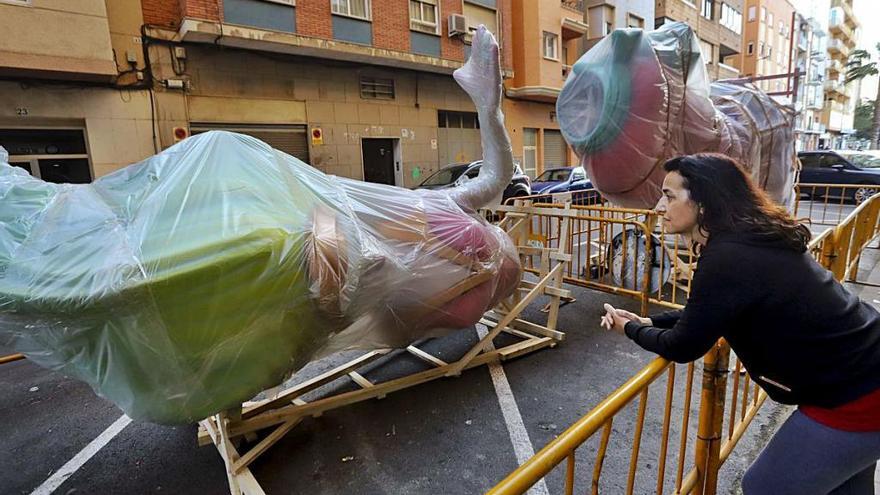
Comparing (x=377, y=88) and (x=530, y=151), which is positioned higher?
(x=377, y=88)

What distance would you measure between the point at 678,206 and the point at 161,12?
12274mm

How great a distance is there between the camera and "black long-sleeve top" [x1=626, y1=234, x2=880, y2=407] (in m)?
1.35

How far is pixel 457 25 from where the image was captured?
47.2 feet

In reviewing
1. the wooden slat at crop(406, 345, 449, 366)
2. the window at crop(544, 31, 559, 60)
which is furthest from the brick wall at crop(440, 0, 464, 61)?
the wooden slat at crop(406, 345, 449, 366)

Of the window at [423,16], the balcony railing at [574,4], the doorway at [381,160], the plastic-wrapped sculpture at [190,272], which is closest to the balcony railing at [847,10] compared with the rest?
the balcony railing at [574,4]

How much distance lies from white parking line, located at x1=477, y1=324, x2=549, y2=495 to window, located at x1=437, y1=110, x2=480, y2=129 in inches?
506

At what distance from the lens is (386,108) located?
13906 mm

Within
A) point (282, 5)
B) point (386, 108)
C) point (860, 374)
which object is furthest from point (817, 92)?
point (860, 374)

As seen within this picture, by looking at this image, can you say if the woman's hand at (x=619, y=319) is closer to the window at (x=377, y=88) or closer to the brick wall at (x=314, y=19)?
the brick wall at (x=314, y=19)

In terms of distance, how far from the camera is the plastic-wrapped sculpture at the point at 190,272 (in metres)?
1.62

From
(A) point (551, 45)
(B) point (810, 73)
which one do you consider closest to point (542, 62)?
(A) point (551, 45)

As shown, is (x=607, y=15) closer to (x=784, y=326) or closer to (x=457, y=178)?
(x=457, y=178)

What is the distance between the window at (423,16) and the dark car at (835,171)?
1230 cm

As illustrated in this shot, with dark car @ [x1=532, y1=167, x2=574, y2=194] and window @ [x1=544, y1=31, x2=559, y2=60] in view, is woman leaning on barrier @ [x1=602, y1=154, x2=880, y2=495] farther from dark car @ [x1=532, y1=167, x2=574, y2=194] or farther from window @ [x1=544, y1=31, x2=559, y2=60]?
window @ [x1=544, y1=31, x2=559, y2=60]
